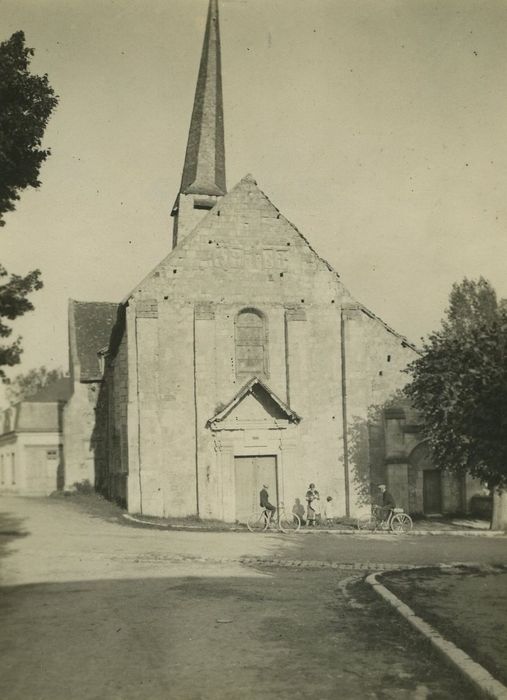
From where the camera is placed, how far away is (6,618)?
905 centimetres

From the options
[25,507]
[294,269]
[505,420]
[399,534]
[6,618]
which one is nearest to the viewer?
[6,618]

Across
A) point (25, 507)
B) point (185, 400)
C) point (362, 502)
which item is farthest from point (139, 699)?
point (25, 507)

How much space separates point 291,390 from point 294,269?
4.32m

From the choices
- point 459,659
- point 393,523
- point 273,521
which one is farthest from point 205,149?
point 459,659

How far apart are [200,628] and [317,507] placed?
15.3 meters

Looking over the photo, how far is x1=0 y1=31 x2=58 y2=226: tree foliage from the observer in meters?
9.27

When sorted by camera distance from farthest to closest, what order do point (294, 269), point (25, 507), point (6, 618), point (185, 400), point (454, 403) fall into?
point (25, 507) < point (294, 269) < point (185, 400) < point (454, 403) < point (6, 618)

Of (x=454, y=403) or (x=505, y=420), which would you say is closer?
(x=505, y=420)

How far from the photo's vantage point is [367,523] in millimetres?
22078

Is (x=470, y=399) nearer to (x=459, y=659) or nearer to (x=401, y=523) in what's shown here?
(x=401, y=523)

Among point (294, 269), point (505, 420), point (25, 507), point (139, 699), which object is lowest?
point (25, 507)

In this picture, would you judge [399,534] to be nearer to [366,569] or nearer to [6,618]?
[366,569]

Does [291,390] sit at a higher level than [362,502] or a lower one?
higher

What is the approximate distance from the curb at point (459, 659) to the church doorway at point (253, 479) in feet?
44.7
